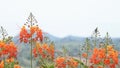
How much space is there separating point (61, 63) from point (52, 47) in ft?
2.05

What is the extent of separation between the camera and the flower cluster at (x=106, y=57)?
50.0 ft

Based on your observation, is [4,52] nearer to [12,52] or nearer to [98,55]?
[12,52]

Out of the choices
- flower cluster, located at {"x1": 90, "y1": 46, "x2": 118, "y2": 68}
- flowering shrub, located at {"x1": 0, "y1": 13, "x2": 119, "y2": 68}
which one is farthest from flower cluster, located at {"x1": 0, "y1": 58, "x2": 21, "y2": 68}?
flower cluster, located at {"x1": 90, "y1": 46, "x2": 118, "y2": 68}

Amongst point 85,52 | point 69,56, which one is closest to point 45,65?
point 69,56

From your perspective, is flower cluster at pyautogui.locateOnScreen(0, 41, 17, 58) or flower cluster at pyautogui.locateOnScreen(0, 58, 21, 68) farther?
flower cluster at pyautogui.locateOnScreen(0, 41, 17, 58)

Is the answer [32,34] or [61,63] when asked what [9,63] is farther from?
[61,63]

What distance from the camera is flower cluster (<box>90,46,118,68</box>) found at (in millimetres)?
15243

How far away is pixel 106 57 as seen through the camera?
15461mm

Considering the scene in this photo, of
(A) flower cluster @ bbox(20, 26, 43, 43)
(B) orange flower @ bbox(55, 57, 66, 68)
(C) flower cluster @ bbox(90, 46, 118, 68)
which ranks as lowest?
(B) orange flower @ bbox(55, 57, 66, 68)

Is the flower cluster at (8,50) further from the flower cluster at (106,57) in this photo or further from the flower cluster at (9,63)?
the flower cluster at (106,57)

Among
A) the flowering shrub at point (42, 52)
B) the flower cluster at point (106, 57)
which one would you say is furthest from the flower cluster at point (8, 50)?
the flower cluster at point (106, 57)

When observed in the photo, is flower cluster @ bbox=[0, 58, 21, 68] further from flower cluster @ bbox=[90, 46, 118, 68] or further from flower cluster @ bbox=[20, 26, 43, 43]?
flower cluster @ bbox=[90, 46, 118, 68]

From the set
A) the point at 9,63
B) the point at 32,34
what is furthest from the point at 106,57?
the point at 9,63

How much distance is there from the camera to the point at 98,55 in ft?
51.3
